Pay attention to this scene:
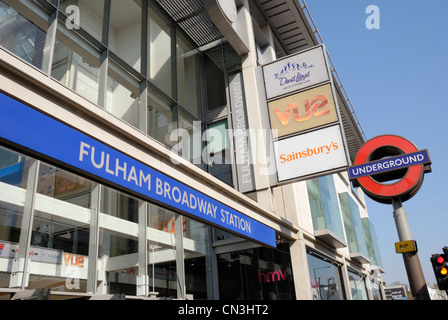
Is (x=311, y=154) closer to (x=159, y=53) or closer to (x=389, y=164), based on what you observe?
(x=389, y=164)

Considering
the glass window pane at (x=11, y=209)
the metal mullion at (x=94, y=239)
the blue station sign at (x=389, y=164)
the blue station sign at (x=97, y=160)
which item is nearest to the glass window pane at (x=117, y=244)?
the metal mullion at (x=94, y=239)

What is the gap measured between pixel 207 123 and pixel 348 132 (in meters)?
18.6

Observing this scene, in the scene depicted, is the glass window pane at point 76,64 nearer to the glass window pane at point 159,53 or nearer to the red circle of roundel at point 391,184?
the glass window pane at point 159,53

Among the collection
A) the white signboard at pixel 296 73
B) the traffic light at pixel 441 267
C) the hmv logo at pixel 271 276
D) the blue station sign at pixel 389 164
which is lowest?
the traffic light at pixel 441 267

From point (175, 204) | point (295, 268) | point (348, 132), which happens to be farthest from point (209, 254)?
point (348, 132)

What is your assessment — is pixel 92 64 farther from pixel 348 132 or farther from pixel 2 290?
pixel 348 132

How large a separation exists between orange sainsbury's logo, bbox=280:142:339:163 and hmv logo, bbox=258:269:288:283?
459cm

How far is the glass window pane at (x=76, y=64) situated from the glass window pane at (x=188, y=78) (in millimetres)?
4336

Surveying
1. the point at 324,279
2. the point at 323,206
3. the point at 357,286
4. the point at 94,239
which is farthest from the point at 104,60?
the point at 357,286

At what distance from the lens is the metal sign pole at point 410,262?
7.00 m

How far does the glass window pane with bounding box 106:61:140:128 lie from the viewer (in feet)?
35.3

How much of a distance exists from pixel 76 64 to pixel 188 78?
618 centimetres

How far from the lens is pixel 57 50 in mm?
9203

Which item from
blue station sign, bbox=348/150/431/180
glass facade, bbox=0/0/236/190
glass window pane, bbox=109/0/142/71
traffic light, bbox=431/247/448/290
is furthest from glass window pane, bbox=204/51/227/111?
traffic light, bbox=431/247/448/290
